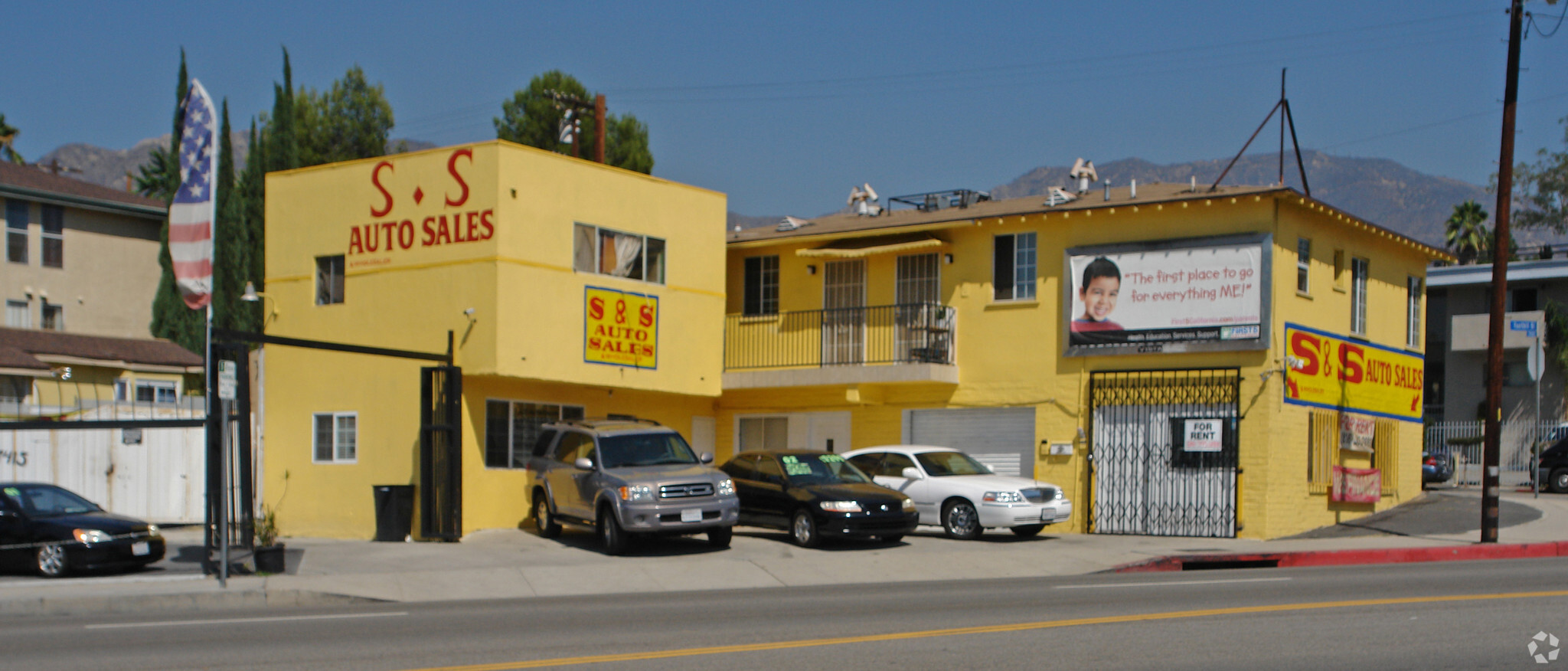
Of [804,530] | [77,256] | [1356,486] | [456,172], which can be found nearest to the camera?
[804,530]

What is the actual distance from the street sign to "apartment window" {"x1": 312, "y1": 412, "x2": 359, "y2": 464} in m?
7.09

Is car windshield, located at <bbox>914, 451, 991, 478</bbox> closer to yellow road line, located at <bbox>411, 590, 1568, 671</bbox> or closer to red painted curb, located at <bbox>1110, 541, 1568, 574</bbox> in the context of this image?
red painted curb, located at <bbox>1110, 541, 1568, 574</bbox>

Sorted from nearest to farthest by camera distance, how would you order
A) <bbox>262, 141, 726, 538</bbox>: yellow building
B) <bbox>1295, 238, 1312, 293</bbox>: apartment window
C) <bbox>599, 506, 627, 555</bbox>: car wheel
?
<bbox>599, 506, 627, 555</bbox>: car wheel < <bbox>262, 141, 726, 538</bbox>: yellow building < <bbox>1295, 238, 1312, 293</bbox>: apartment window

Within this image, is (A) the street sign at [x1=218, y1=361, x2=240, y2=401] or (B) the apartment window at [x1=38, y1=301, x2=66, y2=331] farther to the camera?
(B) the apartment window at [x1=38, y1=301, x2=66, y2=331]

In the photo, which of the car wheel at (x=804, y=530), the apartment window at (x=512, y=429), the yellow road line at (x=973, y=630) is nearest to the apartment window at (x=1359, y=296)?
the car wheel at (x=804, y=530)

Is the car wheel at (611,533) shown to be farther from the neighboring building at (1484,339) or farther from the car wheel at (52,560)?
the neighboring building at (1484,339)

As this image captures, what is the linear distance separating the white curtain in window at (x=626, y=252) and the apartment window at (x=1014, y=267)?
6.63 metres

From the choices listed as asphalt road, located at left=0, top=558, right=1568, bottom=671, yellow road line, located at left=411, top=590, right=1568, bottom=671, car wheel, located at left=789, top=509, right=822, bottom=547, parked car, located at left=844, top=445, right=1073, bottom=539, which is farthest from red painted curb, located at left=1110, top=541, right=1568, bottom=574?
yellow road line, located at left=411, top=590, right=1568, bottom=671

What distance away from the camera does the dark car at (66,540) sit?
17.3 m

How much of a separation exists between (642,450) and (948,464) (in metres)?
5.27

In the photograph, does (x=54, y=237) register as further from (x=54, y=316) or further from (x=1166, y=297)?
(x=1166, y=297)

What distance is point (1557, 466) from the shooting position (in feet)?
98.8

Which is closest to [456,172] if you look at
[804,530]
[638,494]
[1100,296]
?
[638,494]

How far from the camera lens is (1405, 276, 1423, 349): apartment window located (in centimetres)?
2744
